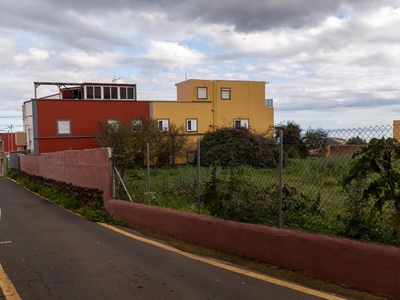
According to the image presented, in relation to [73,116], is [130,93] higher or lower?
higher

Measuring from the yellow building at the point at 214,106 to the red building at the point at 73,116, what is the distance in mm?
2125

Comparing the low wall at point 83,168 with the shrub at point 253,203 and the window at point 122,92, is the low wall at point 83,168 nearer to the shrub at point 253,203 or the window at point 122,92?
the shrub at point 253,203

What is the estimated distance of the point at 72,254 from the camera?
736 centimetres

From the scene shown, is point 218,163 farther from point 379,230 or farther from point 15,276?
point 15,276

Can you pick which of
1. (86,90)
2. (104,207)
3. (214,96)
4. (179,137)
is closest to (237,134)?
(179,137)

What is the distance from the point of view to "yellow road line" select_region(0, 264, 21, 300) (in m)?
5.31

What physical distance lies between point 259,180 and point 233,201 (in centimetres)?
63

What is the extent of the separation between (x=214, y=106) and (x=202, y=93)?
160 centimetres

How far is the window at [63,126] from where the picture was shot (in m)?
31.3

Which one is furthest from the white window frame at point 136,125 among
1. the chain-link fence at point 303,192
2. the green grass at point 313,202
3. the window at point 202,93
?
the green grass at point 313,202

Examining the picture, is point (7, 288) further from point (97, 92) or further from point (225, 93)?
point (225, 93)

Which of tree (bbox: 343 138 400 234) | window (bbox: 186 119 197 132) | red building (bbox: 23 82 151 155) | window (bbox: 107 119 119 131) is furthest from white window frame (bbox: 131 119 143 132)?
tree (bbox: 343 138 400 234)

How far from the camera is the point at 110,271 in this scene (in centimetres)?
625

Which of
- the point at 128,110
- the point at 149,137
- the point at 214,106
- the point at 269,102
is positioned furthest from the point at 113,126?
the point at 269,102
